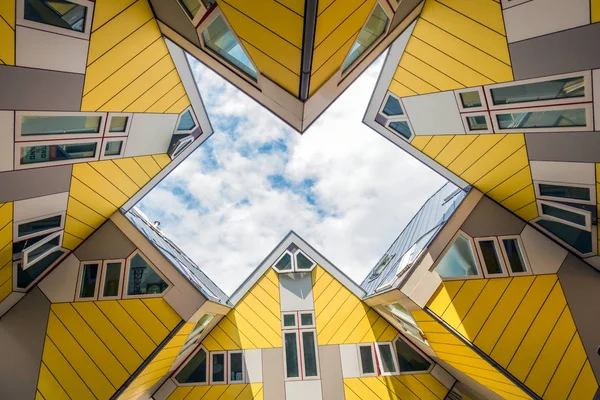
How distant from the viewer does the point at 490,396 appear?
8484mm

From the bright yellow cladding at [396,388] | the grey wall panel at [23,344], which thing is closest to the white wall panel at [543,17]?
the bright yellow cladding at [396,388]

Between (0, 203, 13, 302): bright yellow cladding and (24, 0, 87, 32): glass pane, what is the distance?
3.43m

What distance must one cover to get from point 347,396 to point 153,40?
→ 1098cm

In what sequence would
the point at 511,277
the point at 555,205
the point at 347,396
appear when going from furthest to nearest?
the point at 347,396
the point at 511,277
the point at 555,205

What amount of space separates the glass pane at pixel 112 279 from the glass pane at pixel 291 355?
549 cm

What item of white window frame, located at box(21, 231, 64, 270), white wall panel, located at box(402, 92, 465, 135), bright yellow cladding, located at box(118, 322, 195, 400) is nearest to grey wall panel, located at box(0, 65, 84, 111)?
white window frame, located at box(21, 231, 64, 270)

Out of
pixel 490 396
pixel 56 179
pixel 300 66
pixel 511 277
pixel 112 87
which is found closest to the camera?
pixel 300 66

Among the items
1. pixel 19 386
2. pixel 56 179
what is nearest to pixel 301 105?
pixel 56 179

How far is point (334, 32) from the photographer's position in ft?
13.9

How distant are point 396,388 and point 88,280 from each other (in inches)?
379

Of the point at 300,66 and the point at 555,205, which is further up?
the point at 555,205

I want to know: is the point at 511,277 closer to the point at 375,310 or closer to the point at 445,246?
the point at 445,246

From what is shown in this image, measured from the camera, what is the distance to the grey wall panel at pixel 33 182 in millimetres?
5363

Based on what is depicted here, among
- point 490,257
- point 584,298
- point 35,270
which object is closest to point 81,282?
point 35,270
